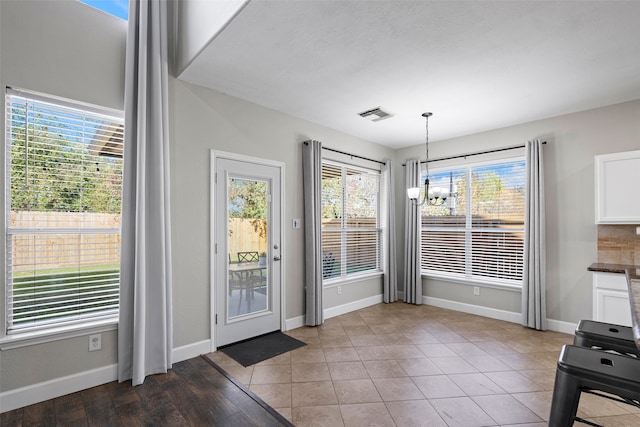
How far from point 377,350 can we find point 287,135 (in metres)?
2.82

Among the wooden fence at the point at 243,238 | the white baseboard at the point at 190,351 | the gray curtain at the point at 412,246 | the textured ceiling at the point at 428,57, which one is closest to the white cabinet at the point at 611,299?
the textured ceiling at the point at 428,57

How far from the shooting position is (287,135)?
13.8 feet

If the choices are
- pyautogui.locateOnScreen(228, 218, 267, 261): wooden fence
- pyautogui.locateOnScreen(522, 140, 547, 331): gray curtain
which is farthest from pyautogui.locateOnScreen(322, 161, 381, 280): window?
pyautogui.locateOnScreen(522, 140, 547, 331): gray curtain

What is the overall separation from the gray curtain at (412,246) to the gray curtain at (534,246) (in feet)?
5.13

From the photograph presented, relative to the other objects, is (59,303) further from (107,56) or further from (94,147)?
(107,56)

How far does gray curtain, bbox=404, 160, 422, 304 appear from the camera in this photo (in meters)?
5.40

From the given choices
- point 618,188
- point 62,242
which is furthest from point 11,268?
point 618,188

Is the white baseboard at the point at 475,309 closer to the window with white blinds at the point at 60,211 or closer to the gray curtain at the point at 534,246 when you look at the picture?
the gray curtain at the point at 534,246

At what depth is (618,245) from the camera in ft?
12.3

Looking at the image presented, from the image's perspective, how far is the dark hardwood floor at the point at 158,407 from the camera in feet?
7.36

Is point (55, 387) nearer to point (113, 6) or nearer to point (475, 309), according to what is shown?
point (113, 6)

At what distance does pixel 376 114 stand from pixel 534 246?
2676 millimetres

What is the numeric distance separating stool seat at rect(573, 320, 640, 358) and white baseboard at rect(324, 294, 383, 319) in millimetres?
3097

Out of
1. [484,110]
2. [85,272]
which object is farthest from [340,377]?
[484,110]
